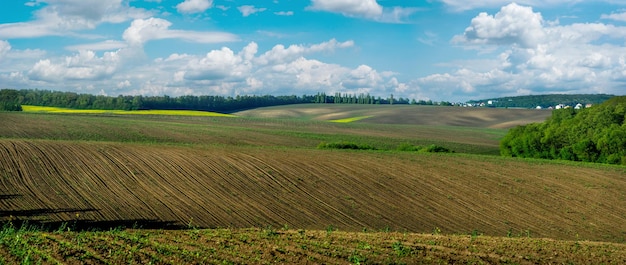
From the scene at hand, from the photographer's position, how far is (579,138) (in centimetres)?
7438

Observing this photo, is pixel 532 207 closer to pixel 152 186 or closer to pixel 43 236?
pixel 152 186

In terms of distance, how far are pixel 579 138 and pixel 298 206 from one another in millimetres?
51067

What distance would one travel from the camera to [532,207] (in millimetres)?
39531

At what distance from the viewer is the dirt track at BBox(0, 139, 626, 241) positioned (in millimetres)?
31656

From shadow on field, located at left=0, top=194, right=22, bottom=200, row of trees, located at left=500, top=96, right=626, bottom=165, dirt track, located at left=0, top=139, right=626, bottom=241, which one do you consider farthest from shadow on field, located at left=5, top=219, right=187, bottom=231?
row of trees, located at left=500, top=96, right=626, bottom=165

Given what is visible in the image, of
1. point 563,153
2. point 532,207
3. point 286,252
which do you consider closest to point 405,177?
point 532,207

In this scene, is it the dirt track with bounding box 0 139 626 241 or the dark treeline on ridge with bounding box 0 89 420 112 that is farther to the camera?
the dark treeline on ridge with bounding box 0 89 420 112

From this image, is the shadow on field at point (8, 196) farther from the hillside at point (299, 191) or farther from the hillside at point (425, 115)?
the hillside at point (425, 115)

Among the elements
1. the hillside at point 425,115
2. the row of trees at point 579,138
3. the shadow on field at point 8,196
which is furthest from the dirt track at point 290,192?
the hillside at point 425,115

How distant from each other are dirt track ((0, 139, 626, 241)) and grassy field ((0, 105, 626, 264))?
121 mm

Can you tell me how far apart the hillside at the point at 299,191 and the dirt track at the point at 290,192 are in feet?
0.26

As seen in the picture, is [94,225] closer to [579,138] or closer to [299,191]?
[299,191]

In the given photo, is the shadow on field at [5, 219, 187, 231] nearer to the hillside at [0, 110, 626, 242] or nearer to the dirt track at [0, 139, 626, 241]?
the hillside at [0, 110, 626, 242]

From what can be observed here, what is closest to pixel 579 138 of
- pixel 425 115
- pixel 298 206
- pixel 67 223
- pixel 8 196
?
pixel 298 206
